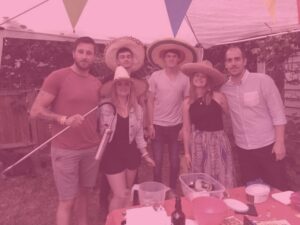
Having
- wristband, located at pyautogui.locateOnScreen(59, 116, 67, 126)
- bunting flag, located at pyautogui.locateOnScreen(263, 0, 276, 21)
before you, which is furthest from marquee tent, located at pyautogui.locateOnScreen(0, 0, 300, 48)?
wristband, located at pyautogui.locateOnScreen(59, 116, 67, 126)

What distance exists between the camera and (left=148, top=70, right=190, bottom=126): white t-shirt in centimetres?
412

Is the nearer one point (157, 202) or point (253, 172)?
point (157, 202)

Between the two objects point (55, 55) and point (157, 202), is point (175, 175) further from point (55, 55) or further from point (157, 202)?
point (55, 55)

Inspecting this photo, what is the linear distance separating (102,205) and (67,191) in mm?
1257

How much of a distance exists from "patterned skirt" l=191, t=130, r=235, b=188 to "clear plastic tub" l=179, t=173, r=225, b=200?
35.2 inches

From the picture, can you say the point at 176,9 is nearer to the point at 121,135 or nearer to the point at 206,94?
the point at 206,94

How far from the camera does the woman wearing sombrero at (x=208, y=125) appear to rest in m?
3.32

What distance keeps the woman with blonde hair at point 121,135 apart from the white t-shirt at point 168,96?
1014mm

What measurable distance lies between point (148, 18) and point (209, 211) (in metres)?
3.17

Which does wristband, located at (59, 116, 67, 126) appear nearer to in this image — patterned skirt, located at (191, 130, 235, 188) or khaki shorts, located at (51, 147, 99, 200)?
khaki shorts, located at (51, 147, 99, 200)

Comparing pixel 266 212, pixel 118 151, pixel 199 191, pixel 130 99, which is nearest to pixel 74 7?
pixel 130 99

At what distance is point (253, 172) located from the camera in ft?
11.3

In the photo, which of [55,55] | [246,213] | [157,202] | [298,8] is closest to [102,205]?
[157,202]

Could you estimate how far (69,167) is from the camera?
2939 millimetres
